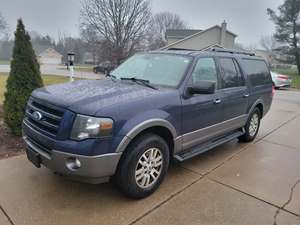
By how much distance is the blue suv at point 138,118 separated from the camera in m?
2.53

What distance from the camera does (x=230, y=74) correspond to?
4320mm

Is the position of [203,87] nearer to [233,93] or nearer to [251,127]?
[233,93]

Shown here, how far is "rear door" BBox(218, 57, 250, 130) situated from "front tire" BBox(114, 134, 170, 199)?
154 cm

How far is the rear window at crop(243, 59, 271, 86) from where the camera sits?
16.0 ft

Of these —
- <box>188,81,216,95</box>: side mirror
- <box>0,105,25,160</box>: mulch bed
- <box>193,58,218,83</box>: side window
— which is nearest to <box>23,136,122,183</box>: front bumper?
<box>188,81,216,95</box>: side mirror

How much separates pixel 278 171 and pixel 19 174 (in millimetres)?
3802

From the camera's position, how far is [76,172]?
2.55 m

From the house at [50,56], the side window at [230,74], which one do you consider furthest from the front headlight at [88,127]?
the house at [50,56]

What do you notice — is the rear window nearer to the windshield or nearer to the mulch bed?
the windshield

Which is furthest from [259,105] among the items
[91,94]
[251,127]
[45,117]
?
[45,117]

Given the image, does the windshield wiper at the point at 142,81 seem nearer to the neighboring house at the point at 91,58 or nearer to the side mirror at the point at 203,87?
the side mirror at the point at 203,87

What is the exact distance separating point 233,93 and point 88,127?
2702mm

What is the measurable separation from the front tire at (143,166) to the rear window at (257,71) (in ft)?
8.74

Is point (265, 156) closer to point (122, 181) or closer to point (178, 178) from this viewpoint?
point (178, 178)
